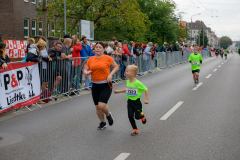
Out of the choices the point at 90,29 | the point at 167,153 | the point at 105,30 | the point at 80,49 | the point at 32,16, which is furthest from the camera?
the point at 105,30

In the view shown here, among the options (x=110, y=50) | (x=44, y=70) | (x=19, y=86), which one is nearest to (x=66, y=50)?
(x=44, y=70)

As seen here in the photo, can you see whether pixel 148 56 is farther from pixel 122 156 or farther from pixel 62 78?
pixel 122 156

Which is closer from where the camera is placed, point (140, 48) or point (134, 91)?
point (134, 91)

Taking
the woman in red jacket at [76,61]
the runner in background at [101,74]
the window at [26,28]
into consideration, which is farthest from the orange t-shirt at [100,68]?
the window at [26,28]

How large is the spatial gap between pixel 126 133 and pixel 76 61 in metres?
6.75

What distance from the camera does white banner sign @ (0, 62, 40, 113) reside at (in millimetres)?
9258

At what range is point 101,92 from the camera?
7.18 meters

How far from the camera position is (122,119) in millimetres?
8398

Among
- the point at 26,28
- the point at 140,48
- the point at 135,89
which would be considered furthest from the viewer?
the point at 26,28

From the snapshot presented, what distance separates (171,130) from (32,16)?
110 ft

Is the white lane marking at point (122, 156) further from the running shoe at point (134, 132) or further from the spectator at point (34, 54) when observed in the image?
the spectator at point (34, 54)

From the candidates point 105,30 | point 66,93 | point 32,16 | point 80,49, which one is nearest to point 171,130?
point 66,93

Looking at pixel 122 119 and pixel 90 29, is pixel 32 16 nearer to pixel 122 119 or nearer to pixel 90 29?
pixel 90 29

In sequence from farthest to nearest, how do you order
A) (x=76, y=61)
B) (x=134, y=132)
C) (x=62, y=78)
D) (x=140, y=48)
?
(x=140, y=48)
(x=76, y=61)
(x=62, y=78)
(x=134, y=132)
